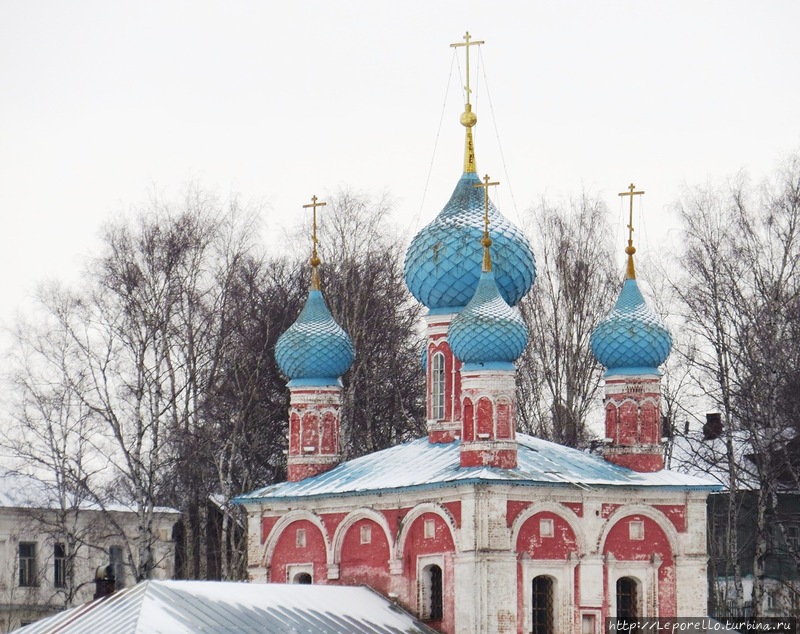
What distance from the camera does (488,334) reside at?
26.2 meters

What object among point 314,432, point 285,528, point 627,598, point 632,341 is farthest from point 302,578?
point 632,341

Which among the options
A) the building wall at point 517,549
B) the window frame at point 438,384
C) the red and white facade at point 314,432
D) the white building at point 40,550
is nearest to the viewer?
the building wall at point 517,549

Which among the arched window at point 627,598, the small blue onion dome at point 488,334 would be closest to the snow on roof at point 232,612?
the arched window at point 627,598

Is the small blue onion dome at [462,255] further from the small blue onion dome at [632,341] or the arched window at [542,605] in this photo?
the arched window at [542,605]

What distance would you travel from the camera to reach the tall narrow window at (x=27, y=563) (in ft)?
117

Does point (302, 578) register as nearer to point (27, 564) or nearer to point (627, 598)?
point (627, 598)

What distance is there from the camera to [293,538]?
28297mm

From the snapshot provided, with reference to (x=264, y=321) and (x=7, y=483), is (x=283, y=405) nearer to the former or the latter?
(x=264, y=321)

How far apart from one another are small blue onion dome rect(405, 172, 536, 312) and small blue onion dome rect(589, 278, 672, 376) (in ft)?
4.77

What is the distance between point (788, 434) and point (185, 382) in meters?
9.37

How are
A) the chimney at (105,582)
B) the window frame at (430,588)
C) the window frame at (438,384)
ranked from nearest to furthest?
the chimney at (105,582)
the window frame at (430,588)
the window frame at (438,384)

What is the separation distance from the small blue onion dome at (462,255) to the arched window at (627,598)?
4334mm

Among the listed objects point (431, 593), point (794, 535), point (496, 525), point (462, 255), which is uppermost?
point (462, 255)

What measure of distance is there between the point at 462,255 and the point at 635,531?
14.3 ft
